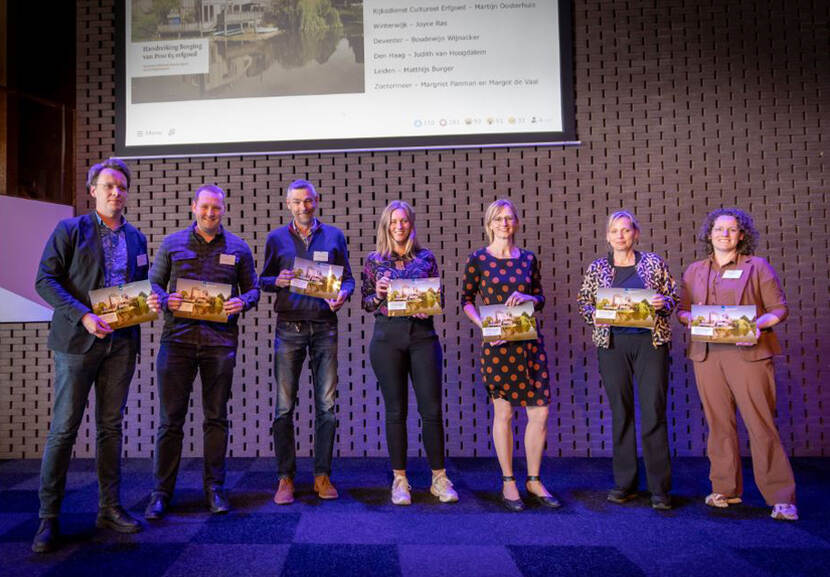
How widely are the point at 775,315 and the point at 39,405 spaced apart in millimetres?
5795

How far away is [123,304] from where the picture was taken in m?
2.64

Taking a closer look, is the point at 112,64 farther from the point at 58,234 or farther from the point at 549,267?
the point at 549,267

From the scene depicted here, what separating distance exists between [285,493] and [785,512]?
2.94 metres

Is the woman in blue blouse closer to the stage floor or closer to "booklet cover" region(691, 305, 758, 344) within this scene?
the stage floor

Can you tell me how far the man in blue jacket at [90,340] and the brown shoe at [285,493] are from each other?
77cm

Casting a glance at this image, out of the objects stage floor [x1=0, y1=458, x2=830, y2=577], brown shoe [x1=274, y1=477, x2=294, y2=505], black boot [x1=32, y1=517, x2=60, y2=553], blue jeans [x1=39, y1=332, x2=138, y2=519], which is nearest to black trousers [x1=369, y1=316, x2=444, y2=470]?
stage floor [x1=0, y1=458, x2=830, y2=577]

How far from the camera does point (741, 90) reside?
4.45m

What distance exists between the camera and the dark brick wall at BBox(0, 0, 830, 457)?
4.38m

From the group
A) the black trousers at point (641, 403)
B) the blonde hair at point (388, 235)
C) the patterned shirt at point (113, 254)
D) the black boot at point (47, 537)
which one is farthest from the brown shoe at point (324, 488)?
the black trousers at point (641, 403)

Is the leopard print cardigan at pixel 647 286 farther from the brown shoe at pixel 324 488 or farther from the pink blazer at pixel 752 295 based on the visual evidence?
the brown shoe at pixel 324 488

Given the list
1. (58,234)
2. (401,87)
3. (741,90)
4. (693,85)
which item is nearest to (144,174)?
(58,234)

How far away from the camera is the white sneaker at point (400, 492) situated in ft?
10.2

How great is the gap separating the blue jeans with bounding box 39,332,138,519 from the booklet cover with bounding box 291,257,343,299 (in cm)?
97

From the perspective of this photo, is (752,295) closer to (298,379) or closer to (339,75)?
(298,379)
